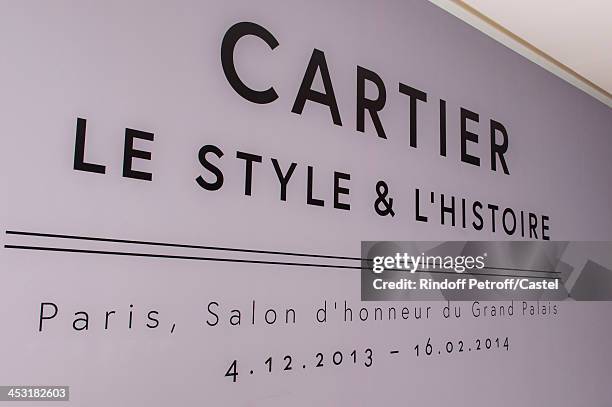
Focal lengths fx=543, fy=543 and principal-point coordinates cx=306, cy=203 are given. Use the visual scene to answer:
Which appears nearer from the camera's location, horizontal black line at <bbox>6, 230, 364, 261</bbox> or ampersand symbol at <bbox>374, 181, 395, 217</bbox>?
horizontal black line at <bbox>6, 230, 364, 261</bbox>

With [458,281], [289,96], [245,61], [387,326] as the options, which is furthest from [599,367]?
[245,61]

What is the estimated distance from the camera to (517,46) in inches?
105

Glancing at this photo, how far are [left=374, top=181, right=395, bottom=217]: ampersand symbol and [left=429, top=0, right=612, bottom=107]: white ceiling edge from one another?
0.89m

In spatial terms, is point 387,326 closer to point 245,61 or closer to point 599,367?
point 245,61

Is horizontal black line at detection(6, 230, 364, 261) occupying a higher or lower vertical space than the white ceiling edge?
lower

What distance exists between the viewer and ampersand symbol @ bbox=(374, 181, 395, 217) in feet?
6.49

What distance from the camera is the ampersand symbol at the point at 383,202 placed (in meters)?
1.98

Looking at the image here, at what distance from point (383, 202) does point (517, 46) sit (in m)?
1.27
